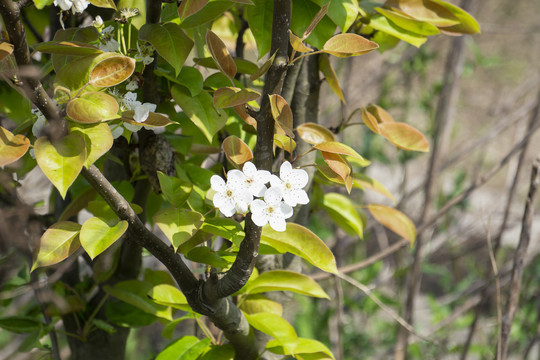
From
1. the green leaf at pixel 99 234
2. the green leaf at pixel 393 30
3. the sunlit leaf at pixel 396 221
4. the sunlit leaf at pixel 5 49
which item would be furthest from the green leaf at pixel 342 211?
the sunlit leaf at pixel 5 49

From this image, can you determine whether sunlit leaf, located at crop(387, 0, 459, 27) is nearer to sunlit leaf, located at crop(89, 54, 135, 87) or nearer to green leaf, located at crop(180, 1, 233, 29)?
green leaf, located at crop(180, 1, 233, 29)

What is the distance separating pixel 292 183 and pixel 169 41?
19cm

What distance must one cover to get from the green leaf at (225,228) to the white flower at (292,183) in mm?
76

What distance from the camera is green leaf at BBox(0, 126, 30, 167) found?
1.42 feet

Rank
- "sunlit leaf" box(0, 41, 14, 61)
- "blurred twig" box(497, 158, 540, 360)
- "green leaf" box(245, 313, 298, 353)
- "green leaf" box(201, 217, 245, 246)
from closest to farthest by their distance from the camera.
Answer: "sunlit leaf" box(0, 41, 14, 61) < "green leaf" box(201, 217, 245, 246) < "green leaf" box(245, 313, 298, 353) < "blurred twig" box(497, 158, 540, 360)

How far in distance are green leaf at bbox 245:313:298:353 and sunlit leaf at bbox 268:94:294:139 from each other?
0.87 feet

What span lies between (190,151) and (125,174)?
0.10 meters

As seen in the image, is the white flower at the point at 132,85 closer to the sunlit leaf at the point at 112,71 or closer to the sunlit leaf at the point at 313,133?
the sunlit leaf at the point at 112,71

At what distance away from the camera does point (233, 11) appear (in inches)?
29.8

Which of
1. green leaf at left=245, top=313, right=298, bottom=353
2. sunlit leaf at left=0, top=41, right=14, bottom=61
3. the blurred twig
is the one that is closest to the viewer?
sunlit leaf at left=0, top=41, right=14, bottom=61

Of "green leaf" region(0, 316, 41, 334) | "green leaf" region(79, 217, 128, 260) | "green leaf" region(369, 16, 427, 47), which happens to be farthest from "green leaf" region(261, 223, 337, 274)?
"green leaf" region(0, 316, 41, 334)

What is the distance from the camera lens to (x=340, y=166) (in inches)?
18.6

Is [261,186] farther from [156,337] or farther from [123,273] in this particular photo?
[156,337]

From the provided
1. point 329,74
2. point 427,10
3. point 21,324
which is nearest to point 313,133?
point 329,74
